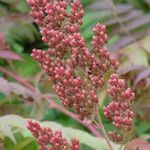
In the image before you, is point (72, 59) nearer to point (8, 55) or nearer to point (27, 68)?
point (8, 55)

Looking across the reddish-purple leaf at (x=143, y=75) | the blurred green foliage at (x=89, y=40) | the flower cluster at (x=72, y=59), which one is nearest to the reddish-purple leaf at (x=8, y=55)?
the blurred green foliage at (x=89, y=40)

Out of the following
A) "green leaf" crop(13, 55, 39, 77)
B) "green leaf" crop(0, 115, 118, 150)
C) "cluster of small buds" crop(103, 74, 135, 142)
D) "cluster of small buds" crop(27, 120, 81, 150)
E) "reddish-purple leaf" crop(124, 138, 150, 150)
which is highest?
"cluster of small buds" crop(103, 74, 135, 142)

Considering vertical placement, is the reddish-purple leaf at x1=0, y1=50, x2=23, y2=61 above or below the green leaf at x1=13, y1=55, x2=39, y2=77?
above

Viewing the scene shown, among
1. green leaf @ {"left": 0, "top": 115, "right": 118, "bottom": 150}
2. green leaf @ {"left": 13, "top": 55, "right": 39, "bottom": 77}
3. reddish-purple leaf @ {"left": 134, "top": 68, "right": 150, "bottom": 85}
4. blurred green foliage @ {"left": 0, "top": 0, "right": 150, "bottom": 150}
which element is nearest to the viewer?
green leaf @ {"left": 0, "top": 115, "right": 118, "bottom": 150}

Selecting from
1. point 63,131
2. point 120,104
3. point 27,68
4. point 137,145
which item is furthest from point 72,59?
point 27,68

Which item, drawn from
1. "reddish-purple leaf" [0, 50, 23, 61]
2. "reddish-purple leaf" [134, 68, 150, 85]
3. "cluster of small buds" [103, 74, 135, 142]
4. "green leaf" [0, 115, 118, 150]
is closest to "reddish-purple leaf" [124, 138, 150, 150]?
"cluster of small buds" [103, 74, 135, 142]

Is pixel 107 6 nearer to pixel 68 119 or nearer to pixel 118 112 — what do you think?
pixel 68 119

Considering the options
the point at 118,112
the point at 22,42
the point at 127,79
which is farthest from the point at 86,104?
the point at 22,42

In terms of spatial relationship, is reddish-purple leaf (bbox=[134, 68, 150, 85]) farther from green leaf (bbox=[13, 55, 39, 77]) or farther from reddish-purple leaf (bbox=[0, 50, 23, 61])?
green leaf (bbox=[13, 55, 39, 77])

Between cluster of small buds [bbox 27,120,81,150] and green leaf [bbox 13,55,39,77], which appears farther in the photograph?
green leaf [bbox 13,55,39,77]
